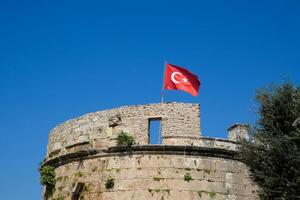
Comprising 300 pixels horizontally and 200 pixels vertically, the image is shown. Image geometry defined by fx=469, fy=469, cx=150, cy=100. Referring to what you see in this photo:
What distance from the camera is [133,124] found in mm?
16391

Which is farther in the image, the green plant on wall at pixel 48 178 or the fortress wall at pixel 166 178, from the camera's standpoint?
the green plant on wall at pixel 48 178

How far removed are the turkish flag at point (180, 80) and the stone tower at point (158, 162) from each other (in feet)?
3.31

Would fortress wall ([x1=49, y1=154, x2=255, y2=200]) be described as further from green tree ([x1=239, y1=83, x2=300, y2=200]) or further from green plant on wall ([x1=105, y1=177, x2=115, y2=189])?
green tree ([x1=239, y1=83, x2=300, y2=200])

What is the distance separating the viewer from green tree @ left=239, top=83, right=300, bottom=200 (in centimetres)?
1124

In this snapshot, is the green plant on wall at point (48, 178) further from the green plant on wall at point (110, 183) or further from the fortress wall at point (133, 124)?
the green plant on wall at point (110, 183)

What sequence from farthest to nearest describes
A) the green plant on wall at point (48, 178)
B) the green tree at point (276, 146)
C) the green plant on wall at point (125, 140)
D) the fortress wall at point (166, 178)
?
1. the green plant on wall at point (48, 178)
2. the green plant on wall at point (125, 140)
3. the fortress wall at point (166, 178)
4. the green tree at point (276, 146)

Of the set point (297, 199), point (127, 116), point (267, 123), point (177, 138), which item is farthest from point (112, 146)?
point (297, 199)

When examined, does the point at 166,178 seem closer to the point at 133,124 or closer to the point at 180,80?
the point at 133,124

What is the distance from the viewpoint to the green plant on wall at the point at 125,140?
16.0m

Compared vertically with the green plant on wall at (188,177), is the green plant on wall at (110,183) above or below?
below

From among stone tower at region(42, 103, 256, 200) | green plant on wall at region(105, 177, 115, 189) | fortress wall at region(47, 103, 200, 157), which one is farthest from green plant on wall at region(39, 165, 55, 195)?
green plant on wall at region(105, 177, 115, 189)

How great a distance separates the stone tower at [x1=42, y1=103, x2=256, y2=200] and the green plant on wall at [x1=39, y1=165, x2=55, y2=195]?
1017 mm

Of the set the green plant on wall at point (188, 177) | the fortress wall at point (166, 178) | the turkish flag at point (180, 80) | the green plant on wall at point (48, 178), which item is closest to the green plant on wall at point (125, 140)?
the fortress wall at point (166, 178)

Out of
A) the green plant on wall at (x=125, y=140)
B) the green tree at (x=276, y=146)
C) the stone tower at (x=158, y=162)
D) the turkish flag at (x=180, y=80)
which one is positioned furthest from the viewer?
the turkish flag at (x=180, y=80)
